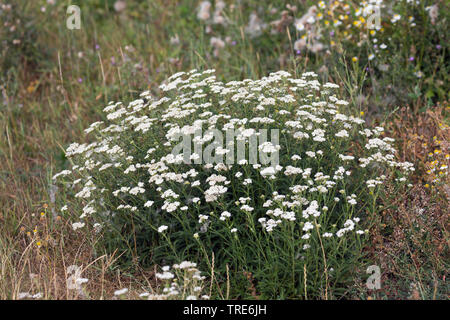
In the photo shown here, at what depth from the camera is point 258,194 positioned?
354 cm

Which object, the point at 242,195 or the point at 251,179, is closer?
the point at 251,179

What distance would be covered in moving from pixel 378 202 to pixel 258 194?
955mm

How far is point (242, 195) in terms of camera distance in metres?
3.54

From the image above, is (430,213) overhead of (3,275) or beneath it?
overhead

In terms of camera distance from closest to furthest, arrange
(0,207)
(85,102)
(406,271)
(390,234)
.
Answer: (406,271) → (390,234) → (0,207) → (85,102)

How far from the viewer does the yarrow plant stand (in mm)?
3168

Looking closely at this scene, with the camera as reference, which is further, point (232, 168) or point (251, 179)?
point (232, 168)

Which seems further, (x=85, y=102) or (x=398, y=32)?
(x=85, y=102)

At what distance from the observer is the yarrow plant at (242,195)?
3.17 m

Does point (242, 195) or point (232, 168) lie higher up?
point (232, 168)

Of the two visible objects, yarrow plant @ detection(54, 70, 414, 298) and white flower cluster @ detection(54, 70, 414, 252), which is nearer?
yarrow plant @ detection(54, 70, 414, 298)

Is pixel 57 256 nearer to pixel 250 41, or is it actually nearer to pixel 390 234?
pixel 390 234

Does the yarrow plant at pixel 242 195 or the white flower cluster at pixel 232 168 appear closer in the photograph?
the yarrow plant at pixel 242 195

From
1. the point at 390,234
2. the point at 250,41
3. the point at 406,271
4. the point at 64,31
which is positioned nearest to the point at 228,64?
the point at 250,41
